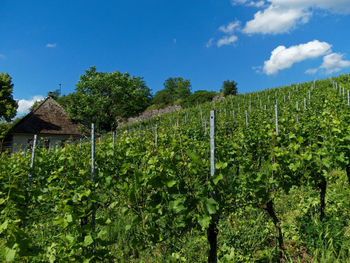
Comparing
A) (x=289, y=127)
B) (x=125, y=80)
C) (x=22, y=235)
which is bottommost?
(x=22, y=235)

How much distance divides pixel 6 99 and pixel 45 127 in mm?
7313

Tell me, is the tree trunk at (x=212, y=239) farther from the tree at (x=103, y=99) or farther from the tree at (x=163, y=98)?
the tree at (x=163, y=98)

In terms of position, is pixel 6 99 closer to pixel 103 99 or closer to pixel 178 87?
pixel 103 99

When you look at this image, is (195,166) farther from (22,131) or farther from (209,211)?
(22,131)

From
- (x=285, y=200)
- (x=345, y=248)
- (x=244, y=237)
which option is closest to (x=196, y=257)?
(x=244, y=237)

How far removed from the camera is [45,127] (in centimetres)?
2244

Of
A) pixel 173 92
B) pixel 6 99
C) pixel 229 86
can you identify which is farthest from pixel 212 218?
pixel 173 92

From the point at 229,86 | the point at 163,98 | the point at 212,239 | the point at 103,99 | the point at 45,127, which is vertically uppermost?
the point at 163,98

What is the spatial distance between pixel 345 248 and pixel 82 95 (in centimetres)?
2463

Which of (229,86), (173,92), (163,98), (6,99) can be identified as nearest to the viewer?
(6,99)

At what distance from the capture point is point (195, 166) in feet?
7.81

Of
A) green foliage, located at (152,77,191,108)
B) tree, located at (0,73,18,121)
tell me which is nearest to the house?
tree, located at (0,73,18,121)

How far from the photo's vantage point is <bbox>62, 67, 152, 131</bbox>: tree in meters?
23.8

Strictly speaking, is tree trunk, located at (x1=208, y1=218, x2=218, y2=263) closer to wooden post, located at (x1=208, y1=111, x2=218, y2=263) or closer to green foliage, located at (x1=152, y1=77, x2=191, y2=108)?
wooden post, located at (x1=208, y1=111, x2=218, y2=263)
